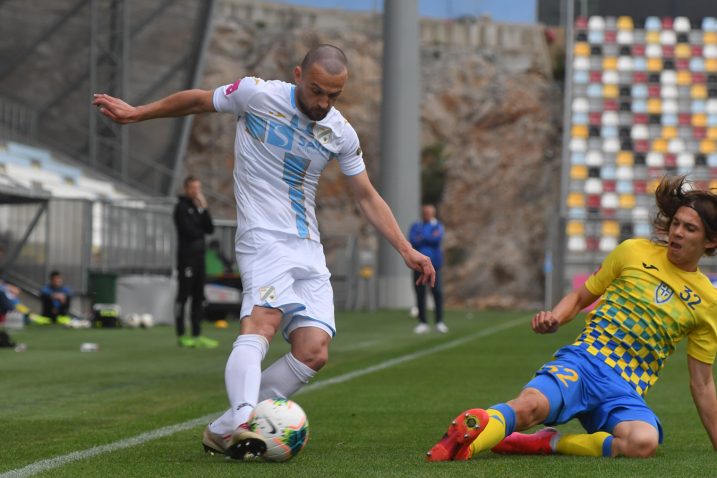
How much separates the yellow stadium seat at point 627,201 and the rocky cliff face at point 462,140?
13224mm

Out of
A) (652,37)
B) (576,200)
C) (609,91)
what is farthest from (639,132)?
(652,37)

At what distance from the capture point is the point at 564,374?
20.1 ft

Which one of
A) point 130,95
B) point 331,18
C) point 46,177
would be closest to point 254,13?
point 331,18

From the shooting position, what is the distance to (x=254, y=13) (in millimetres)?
64562

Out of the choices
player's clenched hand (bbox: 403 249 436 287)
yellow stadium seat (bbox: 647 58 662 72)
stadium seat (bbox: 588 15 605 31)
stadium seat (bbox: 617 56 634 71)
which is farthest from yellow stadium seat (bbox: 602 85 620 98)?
player's clenched hand (bbox: 403 249 436 287)

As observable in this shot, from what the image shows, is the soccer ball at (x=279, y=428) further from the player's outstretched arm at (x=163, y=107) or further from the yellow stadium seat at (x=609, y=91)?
the yellow stadium seat at (x=609, y=91)

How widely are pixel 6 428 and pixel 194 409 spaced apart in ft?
4.95

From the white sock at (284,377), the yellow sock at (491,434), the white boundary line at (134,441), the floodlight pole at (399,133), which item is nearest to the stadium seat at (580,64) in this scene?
the floodlight pole at (399,133)

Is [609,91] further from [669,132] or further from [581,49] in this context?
[669,132]

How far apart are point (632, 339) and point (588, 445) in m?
0.54

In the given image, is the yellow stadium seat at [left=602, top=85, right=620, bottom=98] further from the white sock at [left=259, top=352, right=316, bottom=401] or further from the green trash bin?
the white sock at [left=259, top=352, right=316, bottom=401]

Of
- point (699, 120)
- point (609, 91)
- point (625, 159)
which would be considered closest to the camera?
point (625, 159)

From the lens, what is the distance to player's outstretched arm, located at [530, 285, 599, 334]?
19.7 ft

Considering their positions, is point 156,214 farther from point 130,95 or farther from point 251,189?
point 251,189
